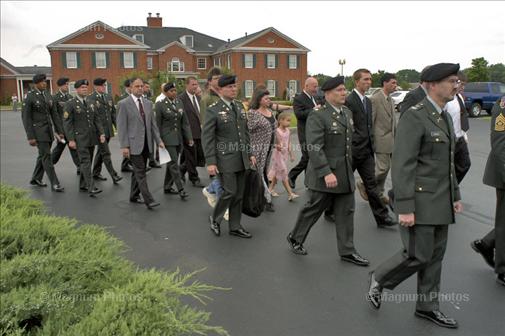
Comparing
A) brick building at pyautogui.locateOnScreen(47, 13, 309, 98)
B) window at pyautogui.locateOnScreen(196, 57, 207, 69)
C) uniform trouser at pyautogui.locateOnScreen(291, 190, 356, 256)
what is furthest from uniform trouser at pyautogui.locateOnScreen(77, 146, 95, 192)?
window at pyautogui.locateOnScreen(196, 57, 207, 69)

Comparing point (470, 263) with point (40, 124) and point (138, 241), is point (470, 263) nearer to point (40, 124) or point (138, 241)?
point (138, 241)

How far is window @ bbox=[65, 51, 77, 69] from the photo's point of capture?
52406 millimetres

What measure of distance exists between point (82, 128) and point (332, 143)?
533 centimetres

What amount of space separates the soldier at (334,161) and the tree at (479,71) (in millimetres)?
42421

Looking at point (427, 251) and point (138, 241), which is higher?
point (427, 251)

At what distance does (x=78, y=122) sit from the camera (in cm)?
866

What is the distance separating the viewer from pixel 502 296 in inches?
169

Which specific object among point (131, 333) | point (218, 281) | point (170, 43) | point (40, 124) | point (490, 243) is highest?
point (170, 43)

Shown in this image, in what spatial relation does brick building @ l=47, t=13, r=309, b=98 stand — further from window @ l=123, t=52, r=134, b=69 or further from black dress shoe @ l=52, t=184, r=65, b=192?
black dress shoe @ l=52, t=184, r=65, b=192

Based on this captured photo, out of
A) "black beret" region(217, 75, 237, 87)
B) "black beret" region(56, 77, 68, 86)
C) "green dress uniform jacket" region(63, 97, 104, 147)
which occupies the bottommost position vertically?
"green dress uniform jacket" region(63, 97, 104, 147)

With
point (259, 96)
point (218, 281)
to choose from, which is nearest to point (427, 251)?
point (218, 281)

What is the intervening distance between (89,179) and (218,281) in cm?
466

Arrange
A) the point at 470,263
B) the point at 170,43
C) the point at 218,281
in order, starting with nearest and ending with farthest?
the point at 218,281 → the point at 470,263 → the point at 170,43

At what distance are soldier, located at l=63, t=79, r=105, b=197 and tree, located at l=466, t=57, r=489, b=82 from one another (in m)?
41.2
